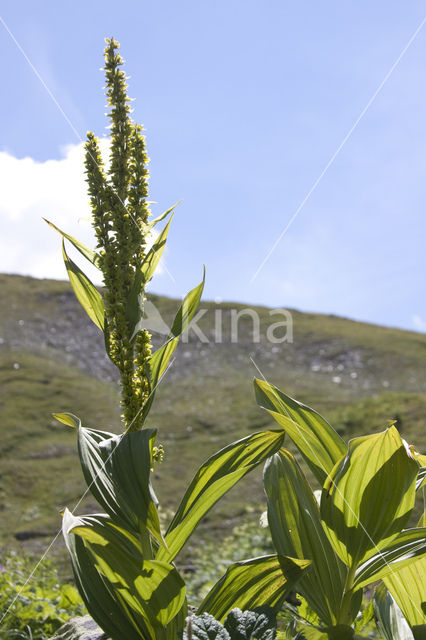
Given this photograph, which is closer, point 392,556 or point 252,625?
point 252,625

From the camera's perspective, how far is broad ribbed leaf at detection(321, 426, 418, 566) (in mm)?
2068

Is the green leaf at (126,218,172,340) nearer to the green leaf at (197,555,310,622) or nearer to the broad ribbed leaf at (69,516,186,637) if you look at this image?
the broad ribbed leaf at (69,516,186,637)

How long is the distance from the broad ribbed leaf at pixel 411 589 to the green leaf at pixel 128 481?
3.41 feet

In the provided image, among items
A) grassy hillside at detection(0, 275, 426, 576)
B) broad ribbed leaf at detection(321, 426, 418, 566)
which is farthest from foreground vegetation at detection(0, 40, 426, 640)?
grassy hillside at detection(0, 275, 426, 576)

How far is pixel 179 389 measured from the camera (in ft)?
61.8

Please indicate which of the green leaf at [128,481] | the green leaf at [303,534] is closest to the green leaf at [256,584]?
the green leaf at [303,534]

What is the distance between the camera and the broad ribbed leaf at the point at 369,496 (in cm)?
207

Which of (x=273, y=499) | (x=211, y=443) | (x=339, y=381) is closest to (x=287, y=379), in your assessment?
(x=339, y=381)

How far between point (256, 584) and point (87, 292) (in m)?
1.41

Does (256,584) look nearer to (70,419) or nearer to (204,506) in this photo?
(204,506)

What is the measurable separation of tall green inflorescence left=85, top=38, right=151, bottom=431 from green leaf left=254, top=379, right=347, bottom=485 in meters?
0.58

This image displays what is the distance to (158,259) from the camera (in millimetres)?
2488

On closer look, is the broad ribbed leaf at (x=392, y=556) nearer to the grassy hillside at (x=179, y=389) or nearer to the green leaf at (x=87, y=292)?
the green leaf at (x=87, y=292)

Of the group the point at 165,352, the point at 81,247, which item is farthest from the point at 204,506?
the point at 81,247
